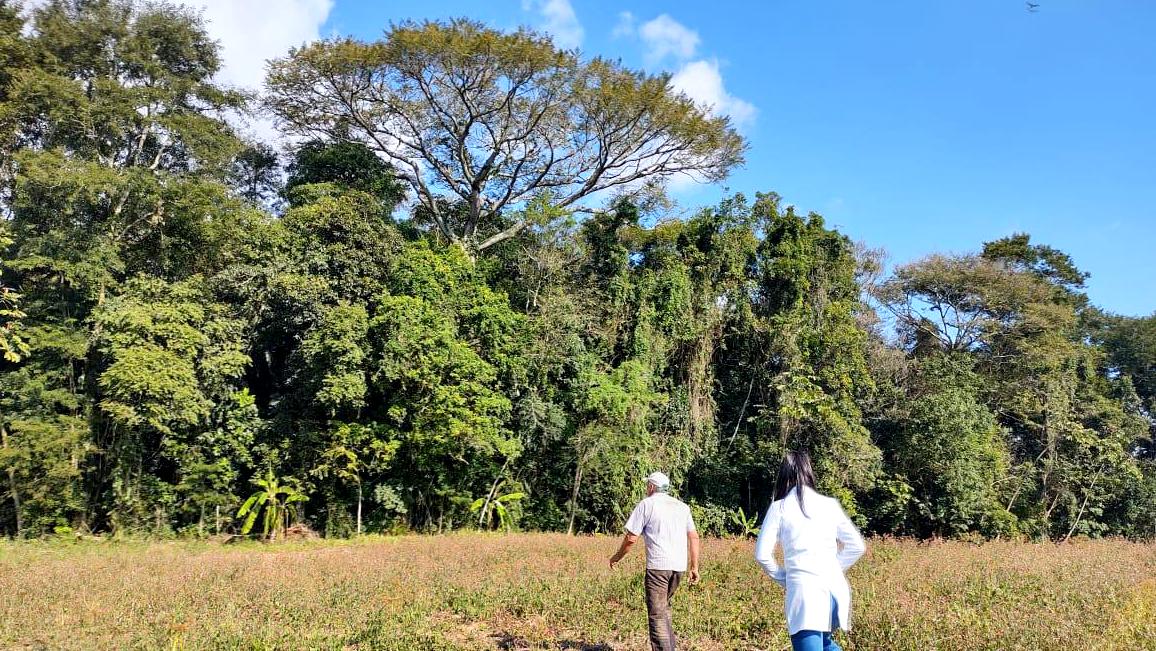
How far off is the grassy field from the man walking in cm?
98

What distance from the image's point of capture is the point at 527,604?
22.3ft

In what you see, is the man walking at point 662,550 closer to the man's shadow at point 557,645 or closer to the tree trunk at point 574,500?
the man's shadow at point 557,645

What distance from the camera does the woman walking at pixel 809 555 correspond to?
3.46 meters

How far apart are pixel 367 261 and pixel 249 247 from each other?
109 inches

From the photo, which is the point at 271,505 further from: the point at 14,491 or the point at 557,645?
the point at 557,645

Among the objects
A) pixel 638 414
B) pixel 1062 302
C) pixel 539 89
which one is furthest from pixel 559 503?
pixel 1062 302

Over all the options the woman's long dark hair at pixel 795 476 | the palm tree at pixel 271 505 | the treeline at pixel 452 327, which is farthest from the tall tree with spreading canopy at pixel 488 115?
the woman's long dark hair at pixel 795 476

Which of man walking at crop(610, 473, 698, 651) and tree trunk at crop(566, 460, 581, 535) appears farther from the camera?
tree trunk at crop(566, 460, 581, 535)

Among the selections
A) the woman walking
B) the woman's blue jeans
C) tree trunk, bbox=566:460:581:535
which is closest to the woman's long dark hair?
the woman walking

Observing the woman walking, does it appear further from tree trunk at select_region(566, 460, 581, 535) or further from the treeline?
tree trunk at select_region(566, 460, 581, 535)

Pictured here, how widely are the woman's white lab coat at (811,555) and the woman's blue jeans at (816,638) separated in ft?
0.08

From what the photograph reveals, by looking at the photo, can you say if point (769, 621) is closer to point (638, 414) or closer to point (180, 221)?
point (638, 414)

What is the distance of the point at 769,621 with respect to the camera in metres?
6.23

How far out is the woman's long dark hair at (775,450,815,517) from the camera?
12.0 ft
